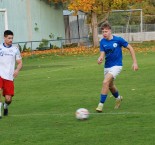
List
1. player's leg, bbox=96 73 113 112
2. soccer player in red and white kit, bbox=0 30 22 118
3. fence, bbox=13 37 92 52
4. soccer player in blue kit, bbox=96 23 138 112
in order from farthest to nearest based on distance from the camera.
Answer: fence, bbox=13 37 92 52
soccer player in blue kit, bbox=96 23 138 112
player's leg, bbox=96 73 113 112
soccer player in red and white kit, bbox=0 30 22 118

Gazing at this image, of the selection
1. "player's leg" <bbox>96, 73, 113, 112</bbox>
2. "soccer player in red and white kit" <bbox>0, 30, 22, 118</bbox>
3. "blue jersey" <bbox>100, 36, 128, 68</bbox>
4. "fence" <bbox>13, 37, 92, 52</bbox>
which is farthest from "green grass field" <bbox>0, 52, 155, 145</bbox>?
"fence" <bbox>13, 37, 92, 52</bbox>

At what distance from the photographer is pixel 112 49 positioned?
1324 centimetres

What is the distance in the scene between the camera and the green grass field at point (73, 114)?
32.5ft

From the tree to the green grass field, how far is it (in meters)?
27.3

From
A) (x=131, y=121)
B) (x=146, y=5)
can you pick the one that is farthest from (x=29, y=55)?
(x=146, y=5)

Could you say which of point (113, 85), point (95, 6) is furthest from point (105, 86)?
point (95, 6)

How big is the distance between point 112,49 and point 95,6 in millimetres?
37550

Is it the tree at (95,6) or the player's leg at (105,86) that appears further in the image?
the tree at (95,6)

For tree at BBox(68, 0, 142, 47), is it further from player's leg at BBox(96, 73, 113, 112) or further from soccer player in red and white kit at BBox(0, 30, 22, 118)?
soccer player in red and white kit at BBox(0, 30, 22, 118)

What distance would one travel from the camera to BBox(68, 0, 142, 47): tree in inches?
1927

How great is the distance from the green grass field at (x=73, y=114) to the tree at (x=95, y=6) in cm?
2727

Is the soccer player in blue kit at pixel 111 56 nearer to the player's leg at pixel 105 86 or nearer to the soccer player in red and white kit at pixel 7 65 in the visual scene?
the player's leg at pixel 105 86

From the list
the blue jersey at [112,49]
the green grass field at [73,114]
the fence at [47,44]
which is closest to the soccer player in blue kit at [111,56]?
the blue jersey at [112,49]

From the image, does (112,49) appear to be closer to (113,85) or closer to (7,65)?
(113,85)
